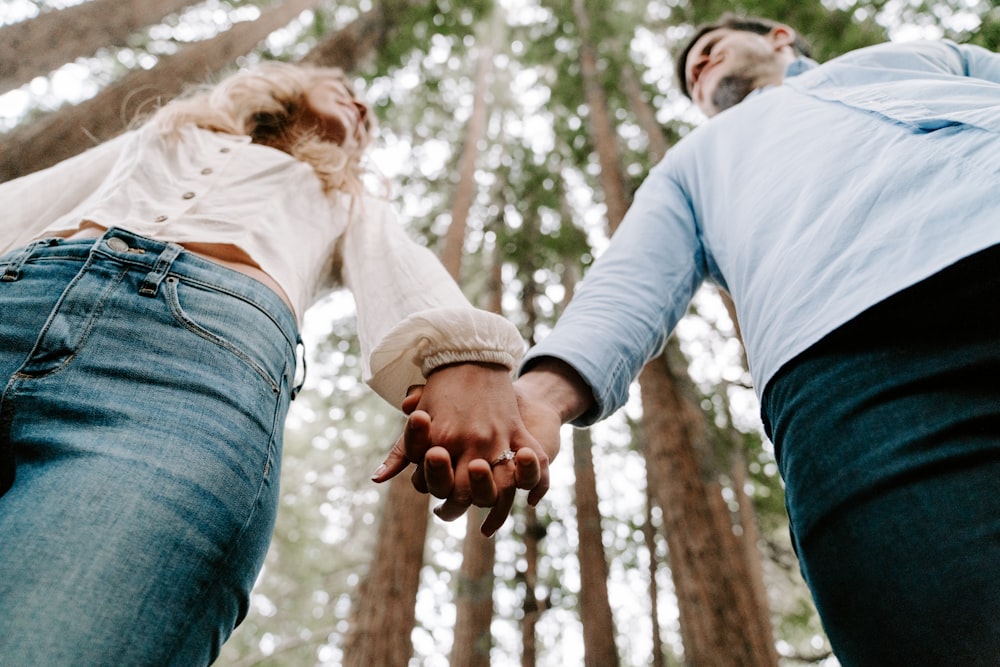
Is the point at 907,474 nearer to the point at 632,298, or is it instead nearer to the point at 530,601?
the point at 632,298

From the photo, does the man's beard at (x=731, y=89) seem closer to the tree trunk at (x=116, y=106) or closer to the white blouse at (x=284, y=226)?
the white blouse at (x=284, y=226)

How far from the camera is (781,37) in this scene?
262 cm

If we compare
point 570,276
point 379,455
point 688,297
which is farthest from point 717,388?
point 688,297

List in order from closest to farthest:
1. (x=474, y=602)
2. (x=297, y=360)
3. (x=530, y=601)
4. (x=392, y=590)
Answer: (x=297, y=360) → (x=392, y=590) → (x=474, y=602) → (x=530, y=601)

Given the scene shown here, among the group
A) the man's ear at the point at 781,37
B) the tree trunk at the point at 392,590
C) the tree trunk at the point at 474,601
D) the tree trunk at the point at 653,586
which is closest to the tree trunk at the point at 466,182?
the tree trunk at the point at 474,601

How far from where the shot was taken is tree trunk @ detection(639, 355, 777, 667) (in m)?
4.05

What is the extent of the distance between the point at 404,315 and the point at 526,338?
7064 mm

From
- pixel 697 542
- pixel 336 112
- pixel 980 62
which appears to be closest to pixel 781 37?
pixel 980 62

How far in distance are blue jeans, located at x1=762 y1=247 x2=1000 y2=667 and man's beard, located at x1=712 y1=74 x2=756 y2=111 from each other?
1737 millimetres

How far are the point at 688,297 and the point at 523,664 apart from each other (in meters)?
6.26

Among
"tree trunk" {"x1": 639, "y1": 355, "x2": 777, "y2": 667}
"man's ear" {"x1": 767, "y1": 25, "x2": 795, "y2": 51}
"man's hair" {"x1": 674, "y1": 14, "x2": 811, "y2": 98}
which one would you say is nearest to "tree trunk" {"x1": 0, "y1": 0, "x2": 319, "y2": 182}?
"man's hair" {"x1": 674, "y1": 14, "x2": 811, "y2": 98}

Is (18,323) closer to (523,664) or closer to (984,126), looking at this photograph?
(984,126)

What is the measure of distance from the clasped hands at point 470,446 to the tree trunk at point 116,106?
1.77 m

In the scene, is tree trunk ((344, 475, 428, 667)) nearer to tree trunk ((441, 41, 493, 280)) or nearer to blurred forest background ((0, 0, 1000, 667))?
blurred forest background ((0, 0, 1000, 667))
